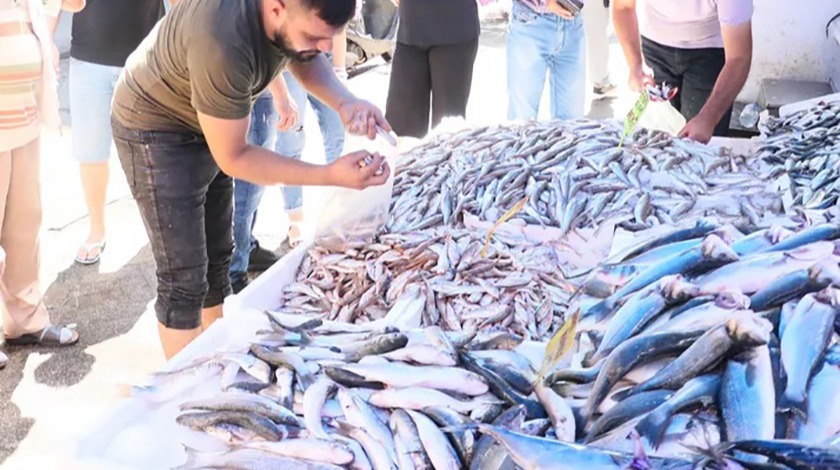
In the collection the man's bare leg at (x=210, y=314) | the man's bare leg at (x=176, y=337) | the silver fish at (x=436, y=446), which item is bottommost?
the man's bare leg at (x=210, y=314)

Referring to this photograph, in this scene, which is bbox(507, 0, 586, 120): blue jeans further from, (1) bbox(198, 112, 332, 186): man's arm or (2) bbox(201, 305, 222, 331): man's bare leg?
(1) bbox(198, 112, 332, 186): man's arm

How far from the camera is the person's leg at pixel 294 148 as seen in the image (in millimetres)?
4637

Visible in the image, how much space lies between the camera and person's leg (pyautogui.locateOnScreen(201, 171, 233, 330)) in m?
3.17

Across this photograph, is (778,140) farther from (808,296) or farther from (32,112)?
(32,112)

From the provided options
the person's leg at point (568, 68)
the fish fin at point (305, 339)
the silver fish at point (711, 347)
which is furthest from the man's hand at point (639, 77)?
the silver fish at point (711, 347)

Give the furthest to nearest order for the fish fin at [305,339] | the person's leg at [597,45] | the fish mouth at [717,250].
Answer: the person's leg at [597,45]
the fish fin at [305,339]
the fish mouth at [717,250]

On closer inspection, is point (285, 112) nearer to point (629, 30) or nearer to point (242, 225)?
point (242, 225)

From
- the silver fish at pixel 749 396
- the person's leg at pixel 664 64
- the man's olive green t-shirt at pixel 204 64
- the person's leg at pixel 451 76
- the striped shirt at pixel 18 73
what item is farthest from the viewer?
the person's leg at pixel 451 76

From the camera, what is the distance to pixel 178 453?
1830 mm

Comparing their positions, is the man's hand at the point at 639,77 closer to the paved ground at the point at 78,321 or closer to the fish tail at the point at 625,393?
the paved ground at the point at 78,321

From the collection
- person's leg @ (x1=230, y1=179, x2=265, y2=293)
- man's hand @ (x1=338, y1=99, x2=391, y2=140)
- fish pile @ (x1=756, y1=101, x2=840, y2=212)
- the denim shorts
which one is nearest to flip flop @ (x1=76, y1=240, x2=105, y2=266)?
the denim shorts

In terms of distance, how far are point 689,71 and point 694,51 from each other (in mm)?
128

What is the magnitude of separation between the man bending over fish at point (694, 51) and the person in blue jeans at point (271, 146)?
5.61 feet

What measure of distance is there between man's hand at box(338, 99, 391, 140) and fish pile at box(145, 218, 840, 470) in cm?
99
